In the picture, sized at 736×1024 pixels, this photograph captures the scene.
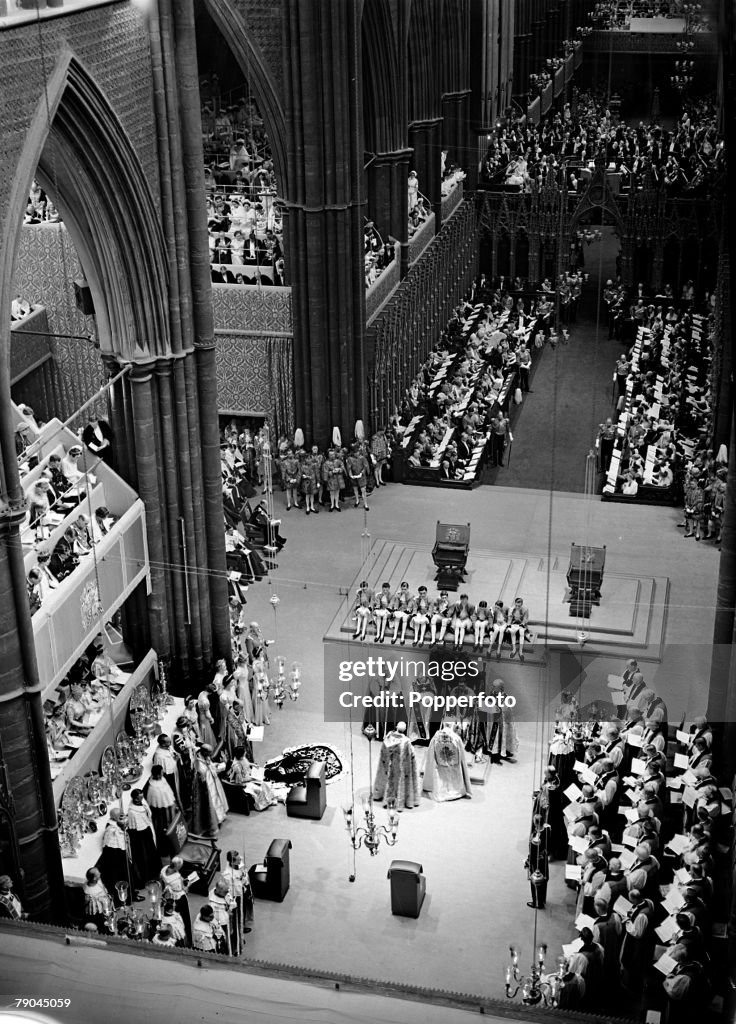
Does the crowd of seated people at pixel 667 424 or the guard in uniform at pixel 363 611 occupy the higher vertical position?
the crowd of seated people at pixel 667 424

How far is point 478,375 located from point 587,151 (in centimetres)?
867

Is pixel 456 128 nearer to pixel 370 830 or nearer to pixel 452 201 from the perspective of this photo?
pixel 452 201

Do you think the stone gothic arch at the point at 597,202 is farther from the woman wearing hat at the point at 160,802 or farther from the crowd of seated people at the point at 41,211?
the woman wearing hat at the point at 160,802

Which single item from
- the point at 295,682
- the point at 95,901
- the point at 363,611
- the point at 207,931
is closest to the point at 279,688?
the point at 295,682

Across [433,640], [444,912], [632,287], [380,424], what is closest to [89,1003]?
[444,912]

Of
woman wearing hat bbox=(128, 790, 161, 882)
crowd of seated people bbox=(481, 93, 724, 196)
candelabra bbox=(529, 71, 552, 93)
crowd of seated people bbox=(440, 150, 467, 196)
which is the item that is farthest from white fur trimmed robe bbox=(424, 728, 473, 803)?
crowd of seated people bbox=(440, 150, 467, 196)

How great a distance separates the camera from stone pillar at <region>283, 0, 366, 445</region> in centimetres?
2983

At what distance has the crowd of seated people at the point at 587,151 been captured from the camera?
Result: 125 feet

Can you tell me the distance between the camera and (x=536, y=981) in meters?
18.3

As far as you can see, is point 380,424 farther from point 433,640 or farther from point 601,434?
point 433,640

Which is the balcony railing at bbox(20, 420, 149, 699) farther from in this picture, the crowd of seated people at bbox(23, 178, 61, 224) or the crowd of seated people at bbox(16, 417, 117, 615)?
the crowd of seated people at bbox(23, 178, 61, 224)

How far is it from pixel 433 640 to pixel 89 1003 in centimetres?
1522

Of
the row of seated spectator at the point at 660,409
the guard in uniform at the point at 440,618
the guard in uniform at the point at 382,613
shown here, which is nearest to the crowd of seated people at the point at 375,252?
the row of seated spectator at the point at 660,409

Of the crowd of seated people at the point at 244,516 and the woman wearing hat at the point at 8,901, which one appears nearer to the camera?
the woman wearing hat at the point at 8,901
